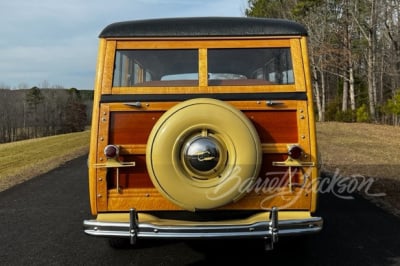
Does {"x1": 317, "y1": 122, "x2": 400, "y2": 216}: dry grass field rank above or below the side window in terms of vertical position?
below

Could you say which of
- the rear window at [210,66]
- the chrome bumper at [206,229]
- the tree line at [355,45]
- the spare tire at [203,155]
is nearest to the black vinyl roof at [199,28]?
the rear window at [210,66]

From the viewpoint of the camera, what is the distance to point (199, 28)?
4.20 m

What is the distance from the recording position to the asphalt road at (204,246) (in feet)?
14.7

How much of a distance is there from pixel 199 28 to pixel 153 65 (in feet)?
1.88

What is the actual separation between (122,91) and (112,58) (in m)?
0.33

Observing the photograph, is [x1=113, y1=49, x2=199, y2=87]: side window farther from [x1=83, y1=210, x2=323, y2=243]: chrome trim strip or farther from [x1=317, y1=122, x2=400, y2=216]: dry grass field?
[x1=317, y1=122, x2=400, y2=216]: dry grass field

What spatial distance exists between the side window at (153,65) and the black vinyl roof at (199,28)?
168 mm

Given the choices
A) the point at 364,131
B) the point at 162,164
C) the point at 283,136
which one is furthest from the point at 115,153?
the point at 364,131

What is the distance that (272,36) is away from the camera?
4.23m

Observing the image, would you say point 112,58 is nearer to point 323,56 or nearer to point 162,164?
point 162,164

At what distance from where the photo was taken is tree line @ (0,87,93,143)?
79.2 metres

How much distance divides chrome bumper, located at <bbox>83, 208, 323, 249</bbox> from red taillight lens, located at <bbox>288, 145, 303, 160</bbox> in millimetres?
551

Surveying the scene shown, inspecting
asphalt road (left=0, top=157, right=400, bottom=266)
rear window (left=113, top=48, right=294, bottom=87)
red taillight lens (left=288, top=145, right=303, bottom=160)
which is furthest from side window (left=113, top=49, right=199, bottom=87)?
asphalt road (left=0, top=157, right=400, bottom=266)

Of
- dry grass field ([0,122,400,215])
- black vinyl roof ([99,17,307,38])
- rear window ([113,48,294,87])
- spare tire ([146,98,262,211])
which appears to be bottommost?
dry grass field ([0,122,400,215])
